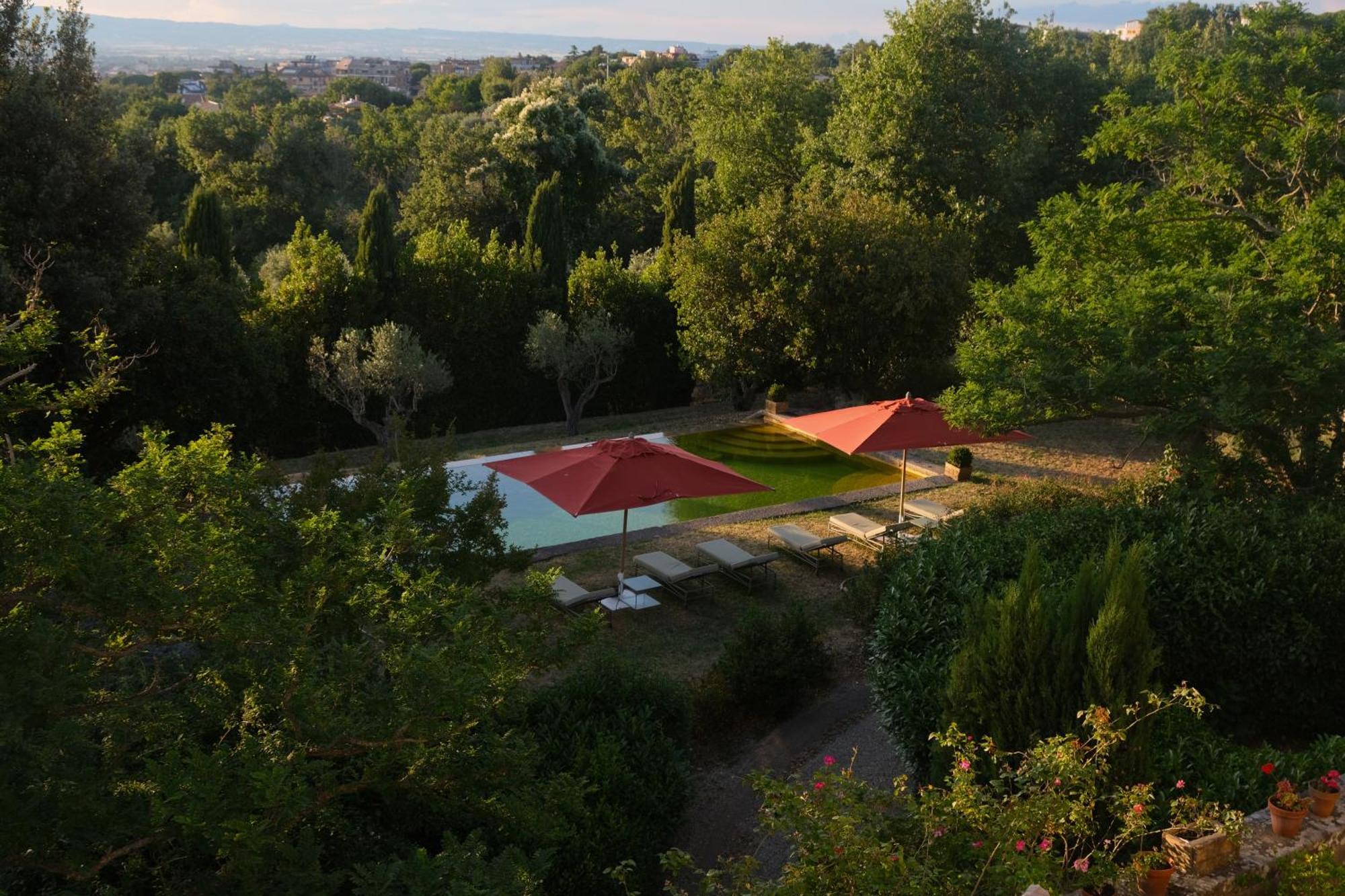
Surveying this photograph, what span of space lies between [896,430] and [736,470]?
6.25 m

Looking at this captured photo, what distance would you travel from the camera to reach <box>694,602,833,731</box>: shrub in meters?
11.0

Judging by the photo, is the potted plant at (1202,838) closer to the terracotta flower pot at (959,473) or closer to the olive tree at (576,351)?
the terracotta flower pot at (959,473)

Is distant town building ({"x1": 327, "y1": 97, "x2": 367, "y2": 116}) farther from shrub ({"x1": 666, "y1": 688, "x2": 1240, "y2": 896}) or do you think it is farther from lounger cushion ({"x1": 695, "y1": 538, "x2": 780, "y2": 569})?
shrub ({"x1": 666, "y1": 688, "x2": 1240, "y2": 896})

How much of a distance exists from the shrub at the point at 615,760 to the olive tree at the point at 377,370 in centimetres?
1308

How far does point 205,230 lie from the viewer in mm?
24469

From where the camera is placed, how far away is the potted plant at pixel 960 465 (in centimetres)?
1966

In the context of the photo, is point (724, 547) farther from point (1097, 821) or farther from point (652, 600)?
point (1097, 821)

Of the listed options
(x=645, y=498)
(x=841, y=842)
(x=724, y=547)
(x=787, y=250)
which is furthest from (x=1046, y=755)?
(x=787, y=250)

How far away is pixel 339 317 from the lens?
23.1 metres

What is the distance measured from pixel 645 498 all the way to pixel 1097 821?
6.53 metres

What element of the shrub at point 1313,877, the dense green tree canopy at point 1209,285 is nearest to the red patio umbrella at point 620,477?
the dense green tree canopy at point 1209,285

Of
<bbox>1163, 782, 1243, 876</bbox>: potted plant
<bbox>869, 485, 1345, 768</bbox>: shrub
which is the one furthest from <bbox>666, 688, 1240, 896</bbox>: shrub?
<bbox>869, 485, 1345, 768</bbox>: shrub

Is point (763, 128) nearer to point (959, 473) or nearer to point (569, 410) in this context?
point (569, 410)

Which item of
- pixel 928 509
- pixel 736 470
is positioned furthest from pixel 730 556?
pixel 736 470
